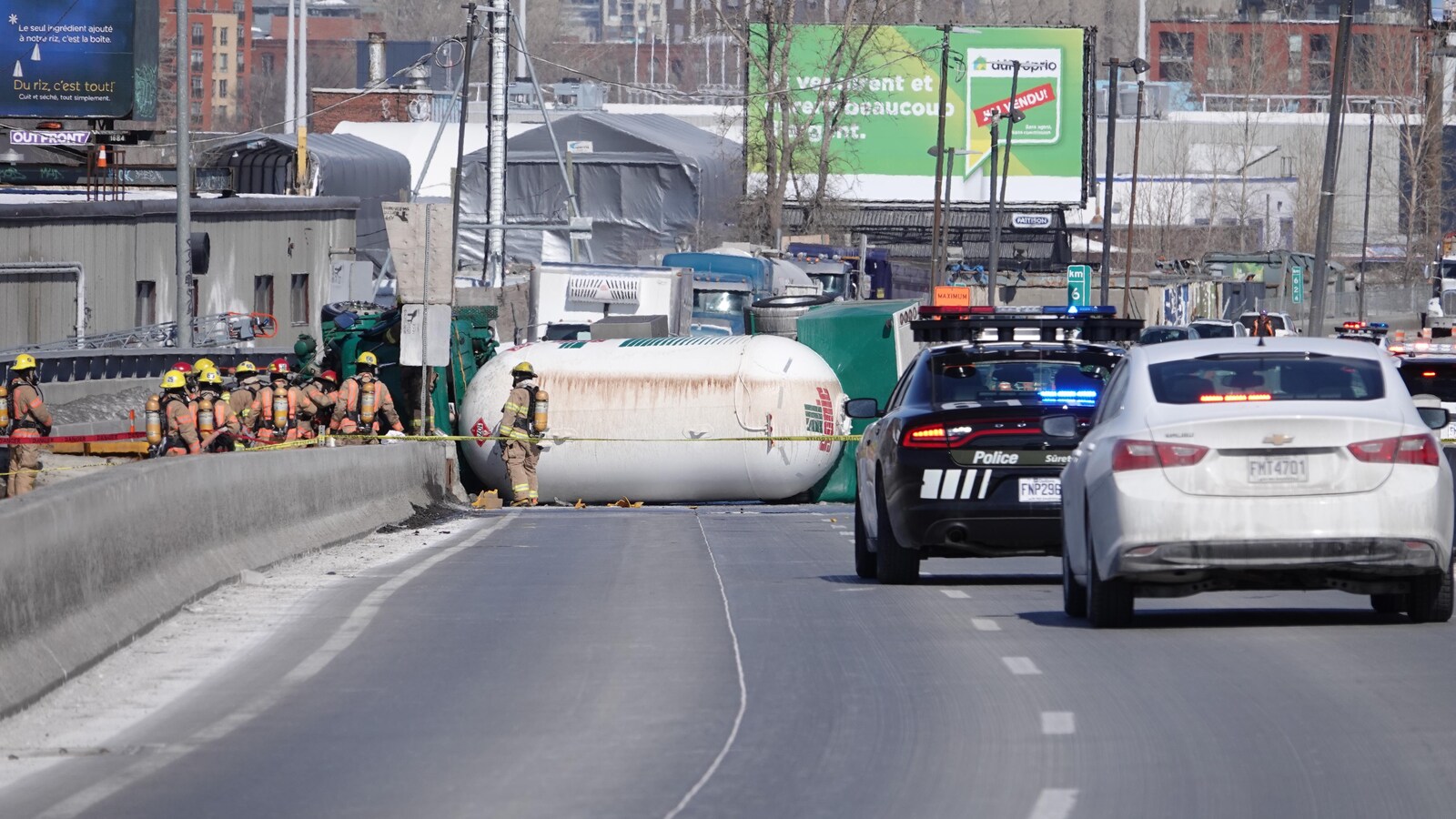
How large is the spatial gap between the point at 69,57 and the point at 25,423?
27.8 meters

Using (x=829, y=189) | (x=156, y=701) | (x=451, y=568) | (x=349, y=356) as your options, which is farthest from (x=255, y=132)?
(x=156, y=701)

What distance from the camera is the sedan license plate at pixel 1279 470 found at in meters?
10.8

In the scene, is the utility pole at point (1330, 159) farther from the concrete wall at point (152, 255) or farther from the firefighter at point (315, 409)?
the concrete wall at point (152, 255)

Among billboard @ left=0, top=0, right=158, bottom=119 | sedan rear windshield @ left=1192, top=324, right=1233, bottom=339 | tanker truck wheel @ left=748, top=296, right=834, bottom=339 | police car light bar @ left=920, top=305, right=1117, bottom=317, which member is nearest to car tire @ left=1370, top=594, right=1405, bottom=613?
police car light bar @ left=920, top=305, right=1117, bottom=317

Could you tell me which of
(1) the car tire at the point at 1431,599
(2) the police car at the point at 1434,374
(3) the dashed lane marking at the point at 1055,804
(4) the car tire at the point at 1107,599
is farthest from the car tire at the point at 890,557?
(2) the police car at the point at 1434,374

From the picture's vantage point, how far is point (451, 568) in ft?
55.1

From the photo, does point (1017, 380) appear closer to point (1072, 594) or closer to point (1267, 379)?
point (1072, 594)

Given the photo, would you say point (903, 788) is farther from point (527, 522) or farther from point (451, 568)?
point (527, 522)

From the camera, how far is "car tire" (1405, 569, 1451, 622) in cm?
1141

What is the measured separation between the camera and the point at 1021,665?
10.4 m

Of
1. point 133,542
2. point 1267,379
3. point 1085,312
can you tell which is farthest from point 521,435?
point 1267,379

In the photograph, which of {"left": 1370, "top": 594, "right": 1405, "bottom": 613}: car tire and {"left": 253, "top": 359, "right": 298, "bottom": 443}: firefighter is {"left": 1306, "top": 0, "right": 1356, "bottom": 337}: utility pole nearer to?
{"left": 253, "top": 359, "right": 298, "bottom": 443}: firefighter

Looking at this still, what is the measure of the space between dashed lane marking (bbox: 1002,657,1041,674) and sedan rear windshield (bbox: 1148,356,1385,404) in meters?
1.48

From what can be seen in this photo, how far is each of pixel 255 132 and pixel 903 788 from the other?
69.6 metres
